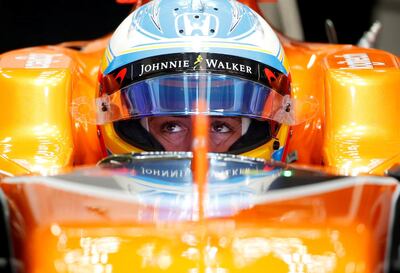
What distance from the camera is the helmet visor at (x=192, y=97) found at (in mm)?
2154

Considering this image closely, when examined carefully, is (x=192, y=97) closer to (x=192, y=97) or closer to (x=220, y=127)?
(x=192, y=97)

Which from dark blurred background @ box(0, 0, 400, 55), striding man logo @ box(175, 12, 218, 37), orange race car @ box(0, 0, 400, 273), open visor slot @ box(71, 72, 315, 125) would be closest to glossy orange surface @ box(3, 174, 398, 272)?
orange race car @ box(0, 0, 400, 273)

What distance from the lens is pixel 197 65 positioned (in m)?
2.21

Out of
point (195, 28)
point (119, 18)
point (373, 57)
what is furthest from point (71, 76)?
point (119, 18)

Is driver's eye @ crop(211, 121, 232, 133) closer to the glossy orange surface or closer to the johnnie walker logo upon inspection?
the johnnie walker logo

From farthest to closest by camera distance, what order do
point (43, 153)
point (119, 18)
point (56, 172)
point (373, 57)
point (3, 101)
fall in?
1. point (119, 18)
2. point (373, 57)
3. point (3, 101)
4. point (43, 153)
5. point (56, 172)

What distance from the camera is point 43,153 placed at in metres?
2.40

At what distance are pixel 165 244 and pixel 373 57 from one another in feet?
4.58

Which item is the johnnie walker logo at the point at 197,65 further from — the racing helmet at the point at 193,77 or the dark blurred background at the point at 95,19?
the dark blurred background at the point at 95,19

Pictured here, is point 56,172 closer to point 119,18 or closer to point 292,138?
point 292,138

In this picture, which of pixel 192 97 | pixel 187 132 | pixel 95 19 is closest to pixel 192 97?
pixel 192 97

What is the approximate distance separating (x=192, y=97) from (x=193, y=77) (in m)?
0.05

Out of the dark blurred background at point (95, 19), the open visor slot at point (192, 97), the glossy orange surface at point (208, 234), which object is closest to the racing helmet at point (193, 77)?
the open visor slot at point (192, 97)

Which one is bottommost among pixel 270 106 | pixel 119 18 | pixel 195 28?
pixel 119 18
